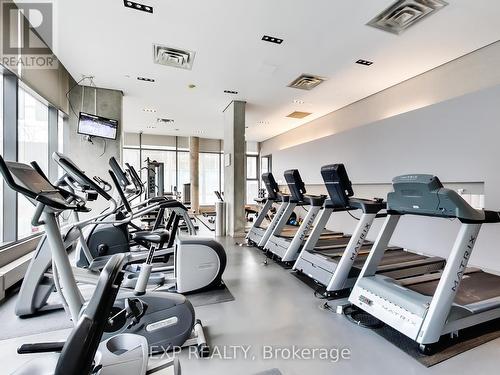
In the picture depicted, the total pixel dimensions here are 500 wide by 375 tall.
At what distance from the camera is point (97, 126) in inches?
217

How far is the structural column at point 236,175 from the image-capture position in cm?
657

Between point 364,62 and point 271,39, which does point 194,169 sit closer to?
point 271,39

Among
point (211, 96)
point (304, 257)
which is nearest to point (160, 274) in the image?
point (304, 257)

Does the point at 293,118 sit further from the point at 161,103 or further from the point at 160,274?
the point at 160,274

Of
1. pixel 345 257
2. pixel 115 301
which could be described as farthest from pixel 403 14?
pixel 115 301

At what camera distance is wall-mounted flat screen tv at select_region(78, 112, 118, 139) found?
5.33 metres

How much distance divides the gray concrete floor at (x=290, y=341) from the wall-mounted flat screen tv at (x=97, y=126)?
14.3ft

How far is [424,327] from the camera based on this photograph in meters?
1.94

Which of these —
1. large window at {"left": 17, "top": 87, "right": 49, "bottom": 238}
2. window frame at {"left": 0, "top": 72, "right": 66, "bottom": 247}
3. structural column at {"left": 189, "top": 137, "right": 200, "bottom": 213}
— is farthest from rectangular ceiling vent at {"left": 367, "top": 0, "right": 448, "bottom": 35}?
structural column at {"left": 189, "top": 137, "right": 200, "bottom": 213}

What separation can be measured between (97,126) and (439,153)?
6704 mm

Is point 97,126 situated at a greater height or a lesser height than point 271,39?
lesser

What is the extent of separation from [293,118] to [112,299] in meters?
8.19

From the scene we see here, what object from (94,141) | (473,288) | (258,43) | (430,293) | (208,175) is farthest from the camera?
(208,175)

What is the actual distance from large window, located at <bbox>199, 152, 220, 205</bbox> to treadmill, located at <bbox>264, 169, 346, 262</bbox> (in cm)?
763
